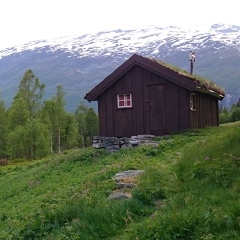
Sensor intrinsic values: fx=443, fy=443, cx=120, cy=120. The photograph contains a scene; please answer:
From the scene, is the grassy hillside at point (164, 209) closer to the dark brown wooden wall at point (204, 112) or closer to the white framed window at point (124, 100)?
the white framed window at point (124, 100)

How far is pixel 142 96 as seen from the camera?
23.5m

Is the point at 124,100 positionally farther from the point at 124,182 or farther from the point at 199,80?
the point at 124,182

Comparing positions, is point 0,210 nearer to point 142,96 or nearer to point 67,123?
point 142,96

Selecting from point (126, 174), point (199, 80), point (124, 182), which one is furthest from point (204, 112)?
point (124, 182)

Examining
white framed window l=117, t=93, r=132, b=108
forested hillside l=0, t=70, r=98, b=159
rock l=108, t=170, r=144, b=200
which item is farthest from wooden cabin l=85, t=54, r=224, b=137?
forested hillside l=0, t=70, r=98, b=159

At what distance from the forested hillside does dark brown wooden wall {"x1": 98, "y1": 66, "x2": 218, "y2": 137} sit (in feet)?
99.5

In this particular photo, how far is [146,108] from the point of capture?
23391mm

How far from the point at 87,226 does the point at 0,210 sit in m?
7.44

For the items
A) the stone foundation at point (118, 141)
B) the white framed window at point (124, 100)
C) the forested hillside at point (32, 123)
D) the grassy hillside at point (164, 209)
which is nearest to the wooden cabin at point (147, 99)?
the white framed window at point (124, 100)

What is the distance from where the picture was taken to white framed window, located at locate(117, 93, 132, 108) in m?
24.0

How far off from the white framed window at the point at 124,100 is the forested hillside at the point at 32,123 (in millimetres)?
30634

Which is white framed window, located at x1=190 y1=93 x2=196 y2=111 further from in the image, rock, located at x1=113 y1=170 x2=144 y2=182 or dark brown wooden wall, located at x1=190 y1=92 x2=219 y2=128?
rock, located at x1=113 y1=170 x2=144 y2=182

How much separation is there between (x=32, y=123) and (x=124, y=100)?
1251 inches

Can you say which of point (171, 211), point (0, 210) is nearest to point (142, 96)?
point (0, 210)
